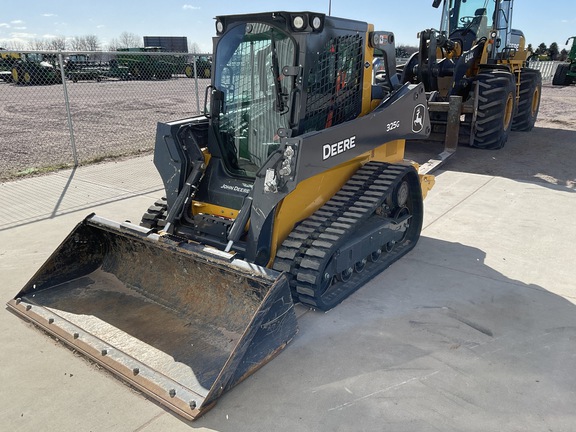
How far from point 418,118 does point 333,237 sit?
2.13 m

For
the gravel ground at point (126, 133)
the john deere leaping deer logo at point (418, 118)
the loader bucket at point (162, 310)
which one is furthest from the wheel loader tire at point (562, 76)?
the loader bucket at point (162, 310)

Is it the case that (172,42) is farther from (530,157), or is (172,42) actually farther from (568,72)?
(530,157)

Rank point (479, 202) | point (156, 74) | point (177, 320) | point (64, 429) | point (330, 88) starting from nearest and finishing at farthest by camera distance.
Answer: point (64, 429)
point (177, 320)
point (330, 88)
point (479, 202)
point (156, 74)

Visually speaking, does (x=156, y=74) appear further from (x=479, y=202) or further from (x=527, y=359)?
(x=527, y=359)

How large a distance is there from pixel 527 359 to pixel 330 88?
255cm

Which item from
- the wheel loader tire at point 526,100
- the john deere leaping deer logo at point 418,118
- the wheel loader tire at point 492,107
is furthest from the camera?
the wheel loader tire at point 526,100

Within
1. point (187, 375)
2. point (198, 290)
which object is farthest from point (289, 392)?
point (198, 290)

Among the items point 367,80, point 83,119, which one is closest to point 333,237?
point 367,80

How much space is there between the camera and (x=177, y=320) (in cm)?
366

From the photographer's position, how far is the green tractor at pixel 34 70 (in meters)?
24.9

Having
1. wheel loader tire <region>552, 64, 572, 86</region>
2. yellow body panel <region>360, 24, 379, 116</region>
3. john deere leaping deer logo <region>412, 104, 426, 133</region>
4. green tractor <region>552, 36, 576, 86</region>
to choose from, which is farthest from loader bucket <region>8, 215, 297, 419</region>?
wheel loader tire <region>552, 64, 572, 86</region>

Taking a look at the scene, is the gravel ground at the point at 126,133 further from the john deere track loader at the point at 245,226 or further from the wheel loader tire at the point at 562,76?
the john deere track loader at the point at 245,226

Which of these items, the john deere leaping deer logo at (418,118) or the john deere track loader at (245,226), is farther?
the john deere leaping deer logo at (418,118)

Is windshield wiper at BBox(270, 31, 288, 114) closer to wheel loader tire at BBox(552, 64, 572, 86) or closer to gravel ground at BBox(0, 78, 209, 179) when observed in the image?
gravel ground at BBox(0, 78, 209, 179)
